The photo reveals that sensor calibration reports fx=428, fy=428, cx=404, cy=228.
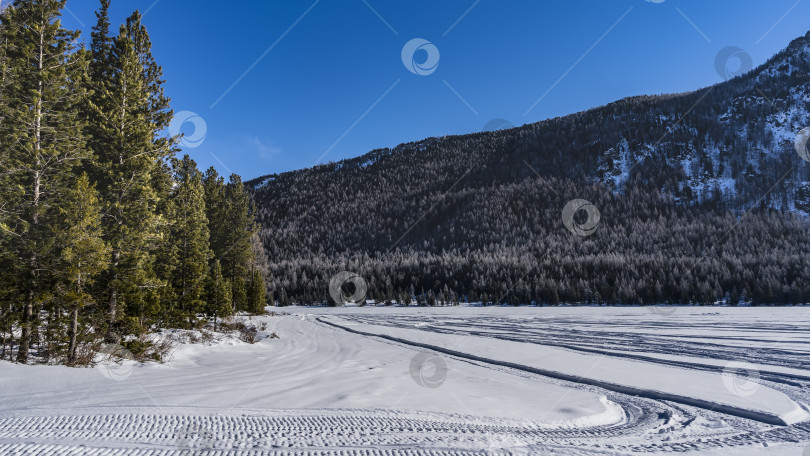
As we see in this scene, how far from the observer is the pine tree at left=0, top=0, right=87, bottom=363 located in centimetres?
1249

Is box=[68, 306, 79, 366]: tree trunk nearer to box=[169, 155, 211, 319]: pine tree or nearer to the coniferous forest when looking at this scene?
the coniferous forest

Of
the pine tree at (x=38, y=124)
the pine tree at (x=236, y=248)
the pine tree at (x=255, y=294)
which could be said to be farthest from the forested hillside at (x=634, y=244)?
the pine tree at (x=38, y=124)

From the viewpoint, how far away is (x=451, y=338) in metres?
22.7

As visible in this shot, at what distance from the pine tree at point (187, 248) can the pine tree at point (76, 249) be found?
1039cm

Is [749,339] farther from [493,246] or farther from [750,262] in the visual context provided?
[493,246]

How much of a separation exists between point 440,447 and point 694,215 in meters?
181

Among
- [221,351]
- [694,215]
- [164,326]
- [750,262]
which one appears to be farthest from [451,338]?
[694,215]

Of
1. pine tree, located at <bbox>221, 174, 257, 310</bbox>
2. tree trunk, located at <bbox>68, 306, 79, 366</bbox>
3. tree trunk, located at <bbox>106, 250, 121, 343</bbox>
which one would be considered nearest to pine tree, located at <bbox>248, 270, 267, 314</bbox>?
pine tree, located at <bbox>221, 174, 257, 310</bbox>

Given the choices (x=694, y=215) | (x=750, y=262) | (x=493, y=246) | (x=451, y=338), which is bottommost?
(x=451, y=338)

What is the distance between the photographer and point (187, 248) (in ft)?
85.8

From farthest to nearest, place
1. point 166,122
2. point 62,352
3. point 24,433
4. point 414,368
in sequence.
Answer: point 166,122, point 414,368, point 62,352, point 24,433

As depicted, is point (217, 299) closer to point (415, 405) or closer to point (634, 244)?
point (415, 405)

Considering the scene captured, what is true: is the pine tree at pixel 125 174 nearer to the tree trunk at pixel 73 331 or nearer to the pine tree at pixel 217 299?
the tree trunk at pixel 73 331

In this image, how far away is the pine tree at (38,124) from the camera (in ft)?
41.0
